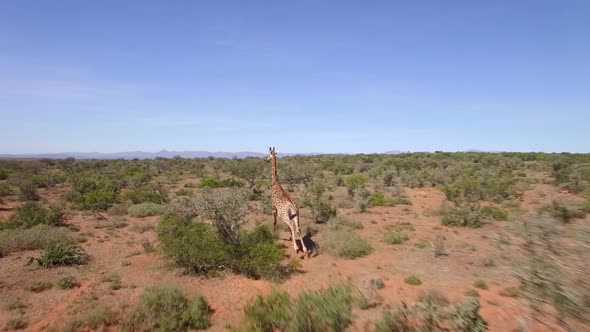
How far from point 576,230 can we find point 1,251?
1571 cm

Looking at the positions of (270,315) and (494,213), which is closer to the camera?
(270,315)

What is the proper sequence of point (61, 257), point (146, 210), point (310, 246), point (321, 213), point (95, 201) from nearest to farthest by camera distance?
point (61, 257), point (310, 246), point (321, 213), point (146, 210), point (95, 201)

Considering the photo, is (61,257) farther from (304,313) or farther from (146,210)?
(304,313)

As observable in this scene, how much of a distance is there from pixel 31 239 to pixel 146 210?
264 inches

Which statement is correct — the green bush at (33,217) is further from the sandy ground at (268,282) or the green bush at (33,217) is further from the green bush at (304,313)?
the green bush at (304,313)

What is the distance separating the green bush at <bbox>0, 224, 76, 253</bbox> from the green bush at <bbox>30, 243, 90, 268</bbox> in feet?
3.92

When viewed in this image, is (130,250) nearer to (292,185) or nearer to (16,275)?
(16,275)

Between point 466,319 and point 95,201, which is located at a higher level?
point 466,319

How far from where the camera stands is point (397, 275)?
1112 centimetres

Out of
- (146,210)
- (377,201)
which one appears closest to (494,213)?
(377,201)

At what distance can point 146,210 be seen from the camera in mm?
19656

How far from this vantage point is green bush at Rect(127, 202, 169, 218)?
1938cm

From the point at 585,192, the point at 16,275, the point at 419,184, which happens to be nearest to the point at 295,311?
the point at 16,275

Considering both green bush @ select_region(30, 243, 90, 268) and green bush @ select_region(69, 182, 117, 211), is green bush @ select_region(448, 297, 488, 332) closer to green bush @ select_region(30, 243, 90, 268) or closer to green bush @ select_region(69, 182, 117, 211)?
green bush @ select_region(30, 243, 90, 268)
